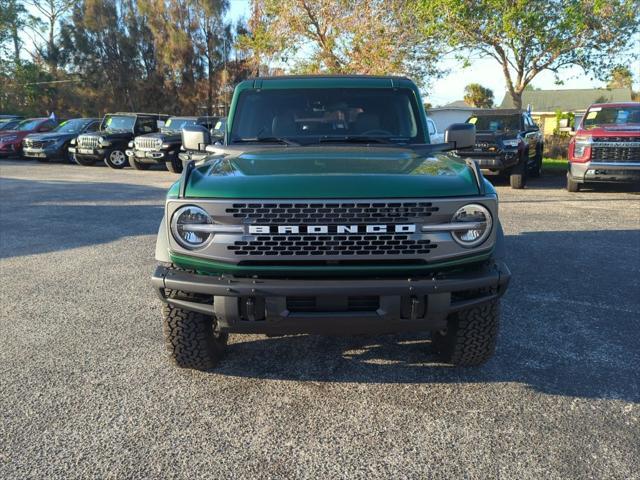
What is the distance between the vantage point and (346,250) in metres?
2.59

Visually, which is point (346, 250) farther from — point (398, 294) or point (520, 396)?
point (520, 396)

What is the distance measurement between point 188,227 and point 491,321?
5.75 feet

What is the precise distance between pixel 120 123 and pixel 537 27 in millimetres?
13892

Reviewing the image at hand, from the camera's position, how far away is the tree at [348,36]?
17672 mm

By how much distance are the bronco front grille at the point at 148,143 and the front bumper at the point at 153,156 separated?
0.41ft

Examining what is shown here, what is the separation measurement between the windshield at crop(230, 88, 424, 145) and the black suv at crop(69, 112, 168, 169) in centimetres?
1486

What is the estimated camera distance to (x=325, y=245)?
2584 millimetres

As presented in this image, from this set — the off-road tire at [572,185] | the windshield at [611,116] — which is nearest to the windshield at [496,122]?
the windshield at [611,116]

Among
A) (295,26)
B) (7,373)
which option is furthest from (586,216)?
(295,26)

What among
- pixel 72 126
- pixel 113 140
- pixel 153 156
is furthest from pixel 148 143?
pixel 72 126

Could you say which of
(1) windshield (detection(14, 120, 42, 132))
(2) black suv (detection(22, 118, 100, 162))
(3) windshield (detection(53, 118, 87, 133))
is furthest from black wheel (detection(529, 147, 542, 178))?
(1) windshield (detection(14, 120, 42, 132))

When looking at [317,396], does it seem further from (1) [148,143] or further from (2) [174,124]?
(2) [174,124]

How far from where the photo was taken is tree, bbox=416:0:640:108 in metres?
15.7

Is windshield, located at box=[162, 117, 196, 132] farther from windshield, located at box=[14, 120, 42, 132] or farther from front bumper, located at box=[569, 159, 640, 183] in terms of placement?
front bumper, located at box=[569, 159, 640, 183]
